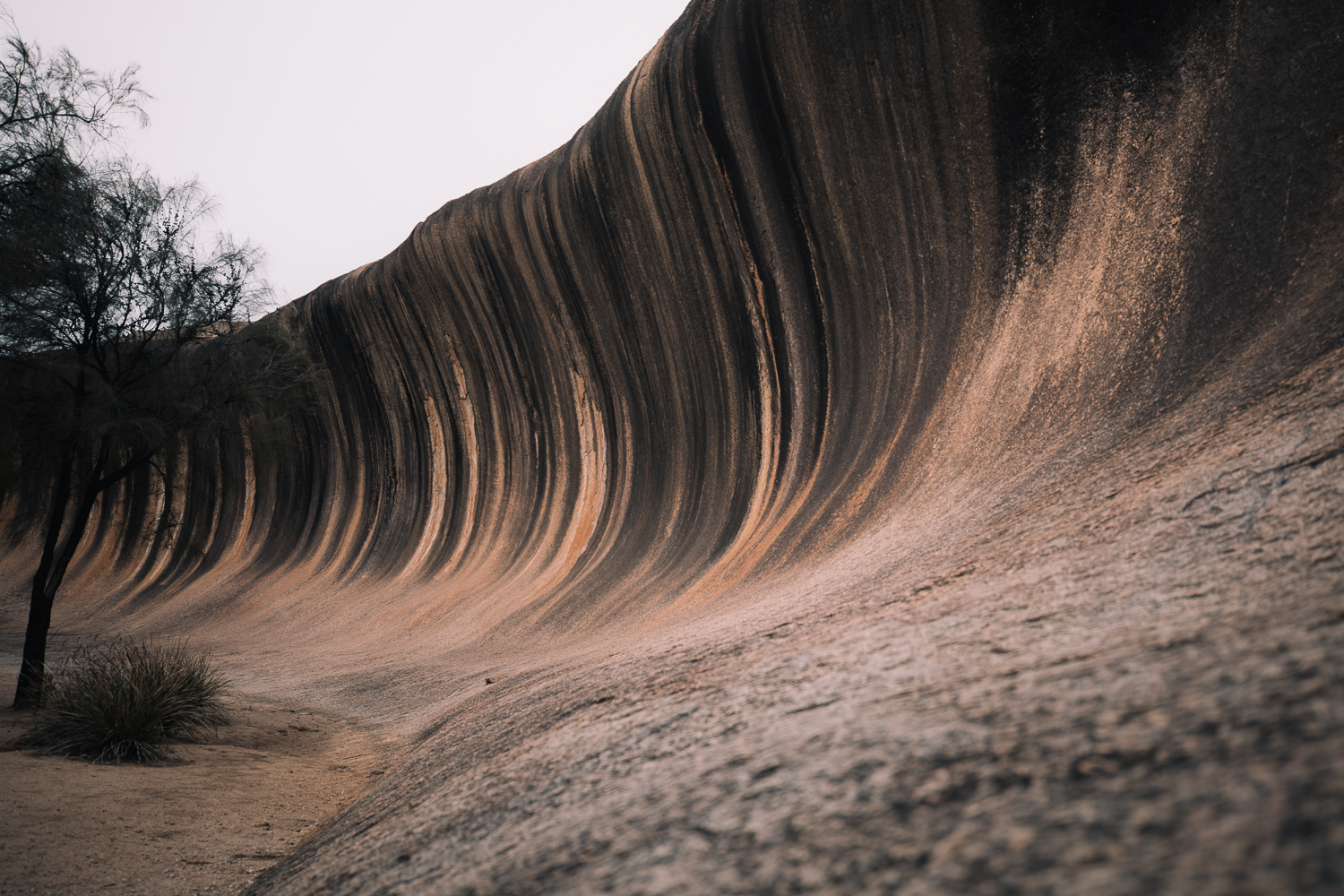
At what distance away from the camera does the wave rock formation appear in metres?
0.99

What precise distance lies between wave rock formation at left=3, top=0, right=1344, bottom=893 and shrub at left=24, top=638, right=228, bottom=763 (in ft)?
4.11

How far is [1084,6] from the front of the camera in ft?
13.9

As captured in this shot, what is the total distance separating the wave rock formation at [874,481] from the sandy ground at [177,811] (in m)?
0.43

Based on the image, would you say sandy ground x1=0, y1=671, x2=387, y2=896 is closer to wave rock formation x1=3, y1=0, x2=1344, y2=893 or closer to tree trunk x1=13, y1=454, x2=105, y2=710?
wave rock formation x1=3, y1=0, x2=1344, y2=893

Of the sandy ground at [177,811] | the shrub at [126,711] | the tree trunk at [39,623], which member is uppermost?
the tree trunk at [39,623]

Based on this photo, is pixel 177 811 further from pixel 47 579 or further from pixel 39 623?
pixel 47 579

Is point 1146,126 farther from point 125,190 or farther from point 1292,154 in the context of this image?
point 125,190

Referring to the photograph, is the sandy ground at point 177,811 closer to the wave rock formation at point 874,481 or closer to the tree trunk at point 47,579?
the wave rock formation at point 874,481

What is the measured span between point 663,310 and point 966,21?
145 inches

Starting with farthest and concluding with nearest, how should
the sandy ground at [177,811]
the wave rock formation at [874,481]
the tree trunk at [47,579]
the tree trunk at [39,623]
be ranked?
1. the tree trunk at [47,579]
2. the tree trunk at [39,623]
3. the sandy ground at [177,811]
4. the wave rock formation at [874,481]

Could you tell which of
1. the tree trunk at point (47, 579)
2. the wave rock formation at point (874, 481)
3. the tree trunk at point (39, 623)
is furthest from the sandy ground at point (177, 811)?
the tree trunk at point (47, 579)

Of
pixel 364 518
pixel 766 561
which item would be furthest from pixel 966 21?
pixel 364 518

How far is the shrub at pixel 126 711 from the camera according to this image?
4.16 m

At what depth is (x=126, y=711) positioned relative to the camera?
4211 millimetres
